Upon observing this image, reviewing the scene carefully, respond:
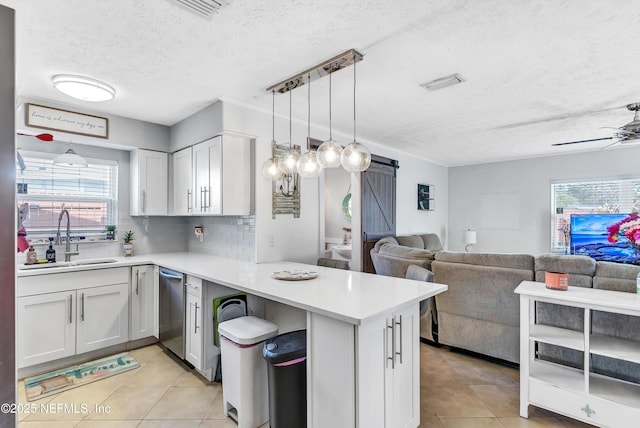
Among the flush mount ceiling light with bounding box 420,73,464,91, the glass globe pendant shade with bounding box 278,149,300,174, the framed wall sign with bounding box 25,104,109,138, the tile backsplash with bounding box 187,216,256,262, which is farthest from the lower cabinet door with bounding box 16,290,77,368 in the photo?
the flush mount ceiling light with bounding box 420,73,464,91

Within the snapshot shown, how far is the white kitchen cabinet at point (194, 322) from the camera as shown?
2.62 m

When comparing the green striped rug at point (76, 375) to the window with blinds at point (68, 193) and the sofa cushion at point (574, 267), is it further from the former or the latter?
the sofa cushion at point (574, 267)

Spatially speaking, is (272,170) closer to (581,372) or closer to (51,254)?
(51,254)

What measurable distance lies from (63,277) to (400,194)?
188 inches

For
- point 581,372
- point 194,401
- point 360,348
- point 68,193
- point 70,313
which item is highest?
point 68,193

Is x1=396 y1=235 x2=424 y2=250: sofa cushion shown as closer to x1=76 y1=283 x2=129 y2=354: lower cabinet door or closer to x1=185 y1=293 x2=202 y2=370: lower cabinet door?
x1=185 y1=293 x2=202 y2=370: lower cabinet door

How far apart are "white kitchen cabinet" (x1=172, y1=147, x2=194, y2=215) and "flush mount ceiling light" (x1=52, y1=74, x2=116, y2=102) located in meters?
0.95

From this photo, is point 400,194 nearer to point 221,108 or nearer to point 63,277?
point 221,108

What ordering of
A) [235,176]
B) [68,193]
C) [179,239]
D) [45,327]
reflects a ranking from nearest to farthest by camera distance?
[45,327] → [235,176] → [68,193] → [179,239]

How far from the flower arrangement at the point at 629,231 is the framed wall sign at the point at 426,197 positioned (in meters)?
4.21

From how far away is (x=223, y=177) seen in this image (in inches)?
121

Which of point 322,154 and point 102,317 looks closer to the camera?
point 322,154

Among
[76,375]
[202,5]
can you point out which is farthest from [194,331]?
[202,5]

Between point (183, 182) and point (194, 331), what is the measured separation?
173cm
